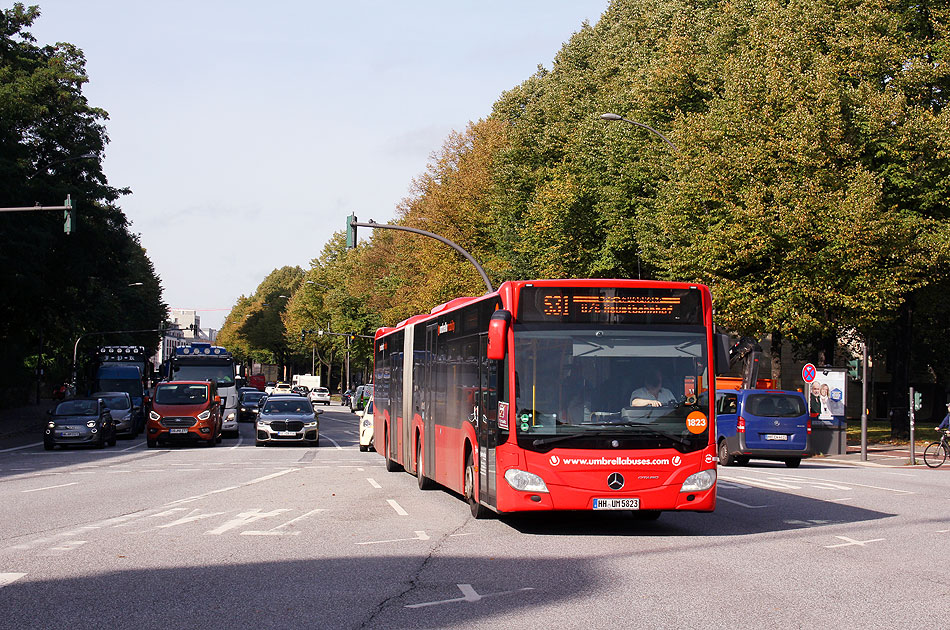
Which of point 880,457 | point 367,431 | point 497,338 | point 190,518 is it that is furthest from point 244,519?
point 880,457

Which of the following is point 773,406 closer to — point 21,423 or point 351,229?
point 351,229

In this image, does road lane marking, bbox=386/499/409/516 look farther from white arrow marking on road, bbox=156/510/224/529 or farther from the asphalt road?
white arrow marking on road, bbox=156/510/224/529

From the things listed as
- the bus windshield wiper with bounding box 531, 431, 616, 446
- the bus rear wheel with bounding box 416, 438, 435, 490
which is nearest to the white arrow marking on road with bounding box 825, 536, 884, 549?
the bus windshield wiper with bounding box 531, 431, 616, 446

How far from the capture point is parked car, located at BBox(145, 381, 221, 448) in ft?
115

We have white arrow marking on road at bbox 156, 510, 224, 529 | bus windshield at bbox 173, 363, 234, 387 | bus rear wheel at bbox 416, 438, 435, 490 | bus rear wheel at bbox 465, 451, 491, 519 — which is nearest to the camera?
white arrow marking on road at bbox 156, 510, 224, 529

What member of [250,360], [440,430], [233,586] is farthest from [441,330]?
[250,360]

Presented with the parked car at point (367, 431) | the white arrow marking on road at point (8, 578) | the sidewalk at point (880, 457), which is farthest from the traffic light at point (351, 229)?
the white arrow marking on road at point (8, 578)

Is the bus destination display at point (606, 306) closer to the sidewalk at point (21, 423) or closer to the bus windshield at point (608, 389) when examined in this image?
the bus windshield at point (608, 389)

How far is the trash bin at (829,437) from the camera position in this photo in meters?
34.1

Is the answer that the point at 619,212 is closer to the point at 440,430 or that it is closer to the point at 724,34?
the point at 724,34

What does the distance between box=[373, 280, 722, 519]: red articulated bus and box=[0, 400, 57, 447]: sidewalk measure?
98.0 feet

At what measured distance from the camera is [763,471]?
25984mm

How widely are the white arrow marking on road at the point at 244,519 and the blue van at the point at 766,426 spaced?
14.9m

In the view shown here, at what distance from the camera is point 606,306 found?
12961mm
